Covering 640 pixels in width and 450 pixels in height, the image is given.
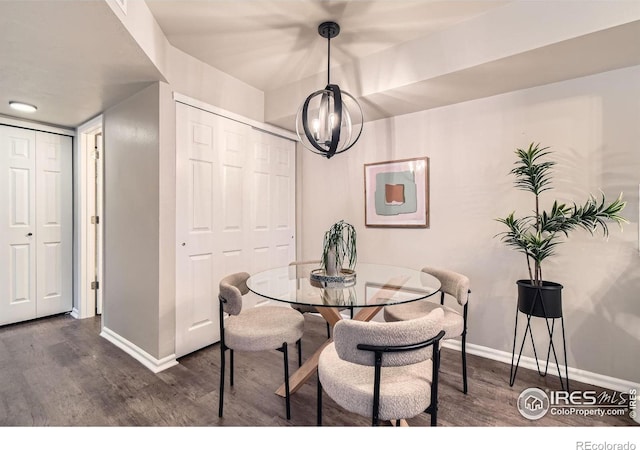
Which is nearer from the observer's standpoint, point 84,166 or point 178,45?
point 178,45

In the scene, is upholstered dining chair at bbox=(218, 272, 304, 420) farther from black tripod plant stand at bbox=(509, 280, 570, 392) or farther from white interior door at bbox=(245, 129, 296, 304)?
black tripod plant stand at bbox=(509, 280, 570, 392)

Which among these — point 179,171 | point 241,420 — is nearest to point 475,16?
point 179,171

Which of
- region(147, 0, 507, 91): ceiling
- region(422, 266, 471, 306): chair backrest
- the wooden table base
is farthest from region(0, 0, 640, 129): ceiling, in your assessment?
the wooden table base

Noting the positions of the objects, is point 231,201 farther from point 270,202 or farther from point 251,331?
point 251,331

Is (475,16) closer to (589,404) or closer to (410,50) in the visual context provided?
(410,50)

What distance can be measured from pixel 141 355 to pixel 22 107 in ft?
8.19

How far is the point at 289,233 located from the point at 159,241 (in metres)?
1.54

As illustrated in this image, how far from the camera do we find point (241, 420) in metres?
1.74

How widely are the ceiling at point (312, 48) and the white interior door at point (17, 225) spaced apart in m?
0.59

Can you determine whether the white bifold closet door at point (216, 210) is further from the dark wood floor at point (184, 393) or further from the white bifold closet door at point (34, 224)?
the white bifold closet door at point (34, 224)

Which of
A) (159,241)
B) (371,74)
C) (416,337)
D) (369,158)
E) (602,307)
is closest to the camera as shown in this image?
(416,337)

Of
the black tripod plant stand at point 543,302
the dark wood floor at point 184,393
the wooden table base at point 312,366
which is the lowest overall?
the dark wood floor at point 184,393

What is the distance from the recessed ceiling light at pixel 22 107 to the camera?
2.71 metres

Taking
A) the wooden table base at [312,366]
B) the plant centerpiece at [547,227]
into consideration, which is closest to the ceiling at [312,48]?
the plant centerpiece at [547,227]
